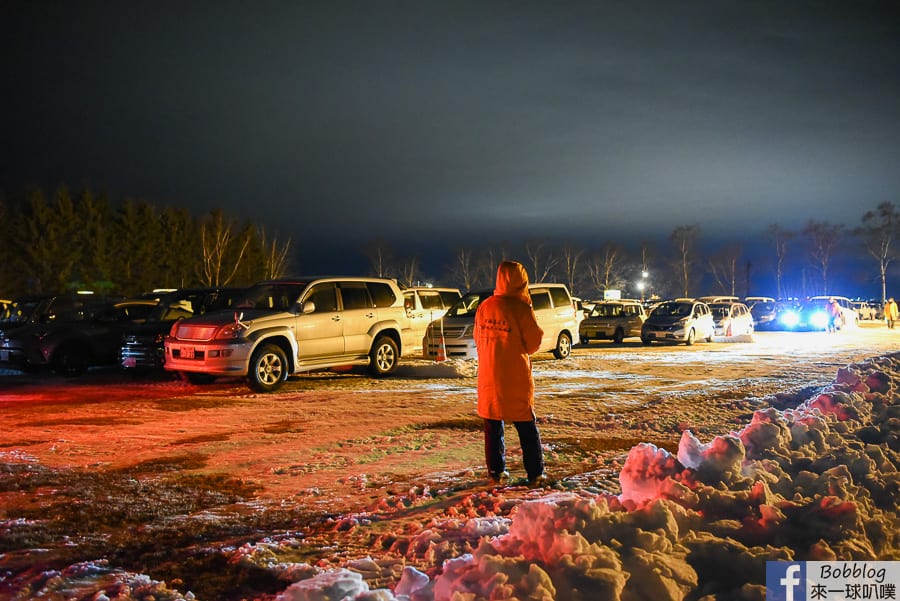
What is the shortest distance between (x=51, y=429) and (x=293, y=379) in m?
5.69

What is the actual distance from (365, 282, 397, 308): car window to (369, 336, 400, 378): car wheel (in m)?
0.71

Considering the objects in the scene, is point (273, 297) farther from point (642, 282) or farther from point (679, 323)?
point (642, 282)

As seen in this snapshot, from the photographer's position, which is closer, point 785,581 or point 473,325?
point 785,581

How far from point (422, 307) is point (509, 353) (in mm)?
13267

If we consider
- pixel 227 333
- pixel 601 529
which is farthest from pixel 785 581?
pixel 227 333

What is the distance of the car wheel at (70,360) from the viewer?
14.7 meters

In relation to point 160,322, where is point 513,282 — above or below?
above

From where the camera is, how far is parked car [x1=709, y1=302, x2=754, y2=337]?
26.8 m

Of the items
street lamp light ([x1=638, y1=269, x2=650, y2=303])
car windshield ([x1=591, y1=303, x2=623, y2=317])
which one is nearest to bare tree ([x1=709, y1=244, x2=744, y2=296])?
street lamp light ([x1=638, y1=269, x2=650, y2=303])

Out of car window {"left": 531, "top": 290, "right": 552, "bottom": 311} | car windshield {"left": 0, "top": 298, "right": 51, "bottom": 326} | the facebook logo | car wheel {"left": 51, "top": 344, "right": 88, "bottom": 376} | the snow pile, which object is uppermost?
car window {"left": 531, "top": 290, "right": 552, "bottom": 311}

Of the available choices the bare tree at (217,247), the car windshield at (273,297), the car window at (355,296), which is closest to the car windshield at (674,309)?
the car window at (355,296)

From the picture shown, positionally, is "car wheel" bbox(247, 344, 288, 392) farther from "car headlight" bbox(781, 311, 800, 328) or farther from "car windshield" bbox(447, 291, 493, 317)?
"car headlight" bbox(781, 311, 800, 328)

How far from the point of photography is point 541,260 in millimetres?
79125

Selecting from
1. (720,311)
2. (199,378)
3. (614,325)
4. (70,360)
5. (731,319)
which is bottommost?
(199,378)
